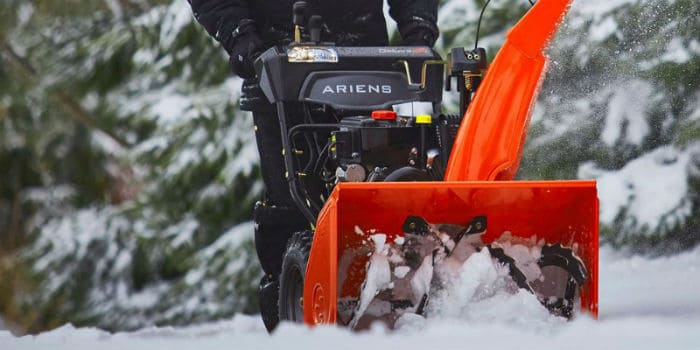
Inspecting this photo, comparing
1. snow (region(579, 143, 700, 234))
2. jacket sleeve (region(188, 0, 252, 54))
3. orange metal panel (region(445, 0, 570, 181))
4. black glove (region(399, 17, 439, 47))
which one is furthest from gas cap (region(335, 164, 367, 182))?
snow (region(579, 143, 700, 234))

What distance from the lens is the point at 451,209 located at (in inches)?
154

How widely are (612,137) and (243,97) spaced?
3.10 m

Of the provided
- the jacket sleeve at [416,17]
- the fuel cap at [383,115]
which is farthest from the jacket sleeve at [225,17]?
the fuel cap at [383,115]

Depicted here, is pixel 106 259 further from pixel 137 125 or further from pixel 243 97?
pixel 243 97

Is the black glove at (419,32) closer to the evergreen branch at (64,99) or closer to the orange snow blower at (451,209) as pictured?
the orange snow blower at (451,209)

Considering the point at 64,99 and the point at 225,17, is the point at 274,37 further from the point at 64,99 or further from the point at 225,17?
the point at 64,99

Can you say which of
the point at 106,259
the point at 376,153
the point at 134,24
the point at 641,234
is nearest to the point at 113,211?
the point at 106,259

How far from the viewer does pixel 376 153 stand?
4137mm

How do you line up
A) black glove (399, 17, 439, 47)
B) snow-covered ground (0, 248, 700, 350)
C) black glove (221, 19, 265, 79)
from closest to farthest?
snow-covered ground (0, 248, 700, 350)
black glove (221, 19, 265, 79)
black glove (399, 17, 439, 47)

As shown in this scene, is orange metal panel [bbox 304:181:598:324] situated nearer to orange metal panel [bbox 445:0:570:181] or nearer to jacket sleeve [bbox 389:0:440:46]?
orange metal panel [bbox 445:0:570:181]

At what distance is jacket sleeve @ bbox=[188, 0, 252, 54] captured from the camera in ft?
15.5

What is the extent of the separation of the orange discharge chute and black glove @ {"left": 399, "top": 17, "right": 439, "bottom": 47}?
1030mm

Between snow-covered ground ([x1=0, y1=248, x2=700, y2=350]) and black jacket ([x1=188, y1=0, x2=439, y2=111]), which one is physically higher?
black jacket ([x1=188, y1=0, x2=439, y2=111])

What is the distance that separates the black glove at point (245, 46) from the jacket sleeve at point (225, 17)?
0.04 ft
